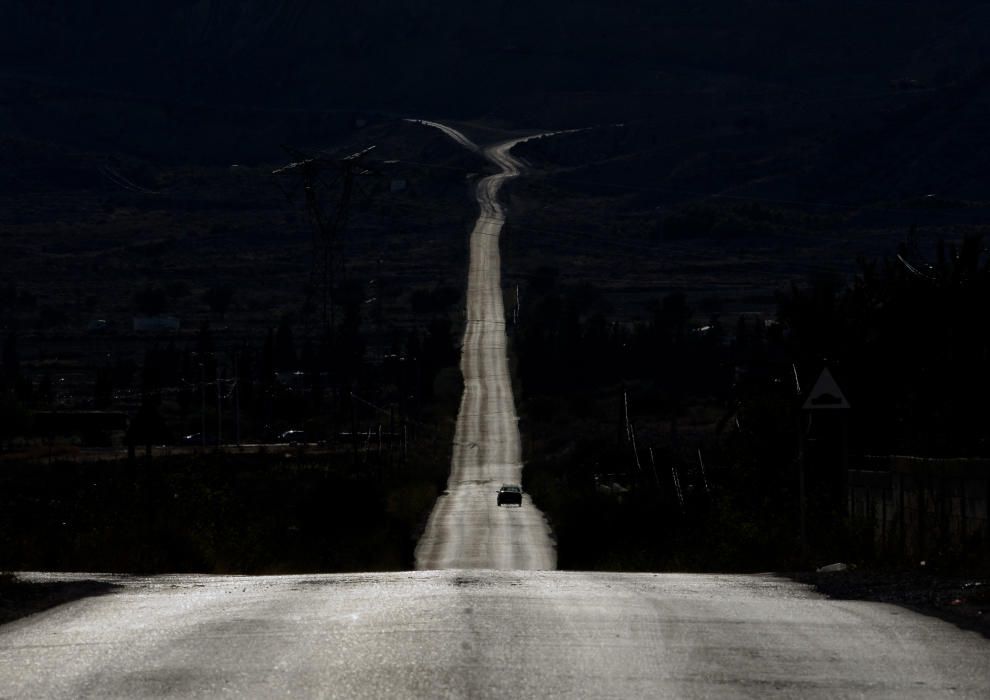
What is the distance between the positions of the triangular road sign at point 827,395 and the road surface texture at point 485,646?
5.84 meters

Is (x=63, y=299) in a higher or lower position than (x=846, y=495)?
higher

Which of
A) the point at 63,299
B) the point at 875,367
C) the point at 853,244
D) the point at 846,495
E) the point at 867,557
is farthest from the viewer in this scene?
the point at 853,244

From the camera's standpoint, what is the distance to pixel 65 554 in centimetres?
2289

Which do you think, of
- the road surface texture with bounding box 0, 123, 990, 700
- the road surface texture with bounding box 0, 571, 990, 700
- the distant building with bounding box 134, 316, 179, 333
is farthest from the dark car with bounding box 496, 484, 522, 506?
the distant building with bounding box 134, 316, 179, 333

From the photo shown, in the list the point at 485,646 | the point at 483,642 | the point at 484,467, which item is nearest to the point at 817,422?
the point at 483,642

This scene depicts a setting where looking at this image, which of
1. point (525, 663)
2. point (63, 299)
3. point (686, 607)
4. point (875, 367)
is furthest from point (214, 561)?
point (63, 299)

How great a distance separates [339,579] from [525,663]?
823 centimetres

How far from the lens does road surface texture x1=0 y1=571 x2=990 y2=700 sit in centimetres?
952

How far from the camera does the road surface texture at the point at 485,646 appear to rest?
9.52 m

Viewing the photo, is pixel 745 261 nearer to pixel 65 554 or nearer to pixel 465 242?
pixel 465 242

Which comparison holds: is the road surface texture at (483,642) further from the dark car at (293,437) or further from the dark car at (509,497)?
the dark car at (293,437)

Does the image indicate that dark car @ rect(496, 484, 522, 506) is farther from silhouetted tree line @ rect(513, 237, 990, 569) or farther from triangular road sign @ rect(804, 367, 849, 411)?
triangular road sign @ rect(804, 367, 849, 411)

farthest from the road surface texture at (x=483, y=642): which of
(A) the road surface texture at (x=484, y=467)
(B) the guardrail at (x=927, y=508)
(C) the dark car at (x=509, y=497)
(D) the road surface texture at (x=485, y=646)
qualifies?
(C) the dark car at (x=509, y=497)

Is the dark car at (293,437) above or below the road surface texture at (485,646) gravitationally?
below
